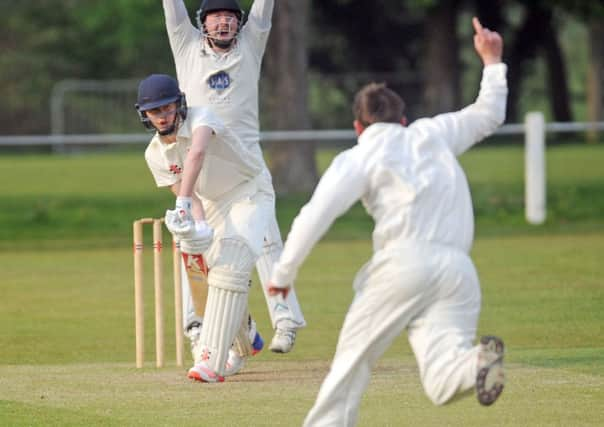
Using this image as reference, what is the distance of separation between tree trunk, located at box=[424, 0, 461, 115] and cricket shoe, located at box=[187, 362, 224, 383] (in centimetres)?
2173

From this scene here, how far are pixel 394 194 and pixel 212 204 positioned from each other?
2.36m

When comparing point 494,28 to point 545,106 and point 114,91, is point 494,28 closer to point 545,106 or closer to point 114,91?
point 114,91

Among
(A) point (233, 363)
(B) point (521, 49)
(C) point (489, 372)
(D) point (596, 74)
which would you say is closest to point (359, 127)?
(C) point (489, 372)

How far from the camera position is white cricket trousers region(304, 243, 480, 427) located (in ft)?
17.3

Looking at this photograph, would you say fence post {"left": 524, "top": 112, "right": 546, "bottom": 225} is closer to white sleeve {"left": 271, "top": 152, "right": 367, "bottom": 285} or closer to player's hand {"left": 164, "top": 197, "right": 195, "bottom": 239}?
player's hand {"left": 164, "top": 197, "right": 195, "bottom": 239}

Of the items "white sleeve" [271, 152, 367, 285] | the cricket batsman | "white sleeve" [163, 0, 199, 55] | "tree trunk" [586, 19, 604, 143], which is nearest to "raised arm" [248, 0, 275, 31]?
"white sleeve" [163, 0, 199, 55]

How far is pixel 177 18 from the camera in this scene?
8.13 meters

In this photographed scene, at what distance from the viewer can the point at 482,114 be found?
18.4 ft

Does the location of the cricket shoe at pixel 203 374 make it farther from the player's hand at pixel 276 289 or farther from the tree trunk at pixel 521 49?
the tree trunk at pixel 521 49

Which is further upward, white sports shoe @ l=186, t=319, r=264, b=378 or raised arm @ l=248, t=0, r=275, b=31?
raised arm @ l=248, t=0, r=275, b=31

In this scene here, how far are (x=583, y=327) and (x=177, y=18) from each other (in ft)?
10.6

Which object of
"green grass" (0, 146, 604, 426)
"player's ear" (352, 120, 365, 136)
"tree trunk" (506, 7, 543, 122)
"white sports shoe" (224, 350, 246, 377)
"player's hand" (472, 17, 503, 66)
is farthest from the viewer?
"tree trunk" (506, 7, 543, 122)

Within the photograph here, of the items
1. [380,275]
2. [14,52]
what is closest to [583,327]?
[380,275]

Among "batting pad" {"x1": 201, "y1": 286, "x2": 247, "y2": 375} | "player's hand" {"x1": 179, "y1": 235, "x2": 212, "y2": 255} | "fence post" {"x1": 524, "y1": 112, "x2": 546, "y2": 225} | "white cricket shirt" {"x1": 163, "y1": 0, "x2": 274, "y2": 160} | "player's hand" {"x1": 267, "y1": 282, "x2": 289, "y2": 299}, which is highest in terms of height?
"white cricket shirt" {"x1": 163, "y1": 0, "x2": 274, "y2": 160}
